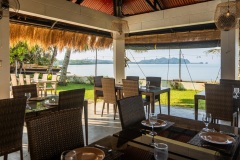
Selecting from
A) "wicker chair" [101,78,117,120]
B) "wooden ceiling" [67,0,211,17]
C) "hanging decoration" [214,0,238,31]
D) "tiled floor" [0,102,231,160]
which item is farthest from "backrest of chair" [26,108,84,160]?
"wooden ceiling" [67,0,211,17]

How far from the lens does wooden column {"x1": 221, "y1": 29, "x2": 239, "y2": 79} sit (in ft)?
14.5

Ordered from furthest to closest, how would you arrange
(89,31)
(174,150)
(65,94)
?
(89,31), (65,94), (174,150)

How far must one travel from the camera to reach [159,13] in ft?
18.3

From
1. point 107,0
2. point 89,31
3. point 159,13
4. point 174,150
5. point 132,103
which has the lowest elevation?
point 174,150

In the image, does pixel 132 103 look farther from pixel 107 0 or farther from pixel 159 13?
pixel 107 0

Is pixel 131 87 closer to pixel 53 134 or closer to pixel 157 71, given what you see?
pixel 53 134

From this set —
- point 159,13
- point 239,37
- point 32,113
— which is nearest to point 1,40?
point 32,113

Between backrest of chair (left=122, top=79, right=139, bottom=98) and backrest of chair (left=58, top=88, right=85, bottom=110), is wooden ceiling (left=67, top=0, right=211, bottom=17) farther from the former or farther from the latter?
backrest of chair (left=58, top=88, right=85, bottom=110)

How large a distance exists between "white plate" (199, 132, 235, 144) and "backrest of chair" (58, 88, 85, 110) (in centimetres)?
172

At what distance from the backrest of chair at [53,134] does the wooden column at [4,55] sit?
8.69 ft

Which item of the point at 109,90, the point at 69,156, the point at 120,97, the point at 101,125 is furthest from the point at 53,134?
the point at 120,97

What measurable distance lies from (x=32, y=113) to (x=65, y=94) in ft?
1.50

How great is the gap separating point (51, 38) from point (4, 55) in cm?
198

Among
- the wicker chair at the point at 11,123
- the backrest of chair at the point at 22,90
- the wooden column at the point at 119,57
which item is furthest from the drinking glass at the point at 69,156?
the wooden column at the point at 119,57
